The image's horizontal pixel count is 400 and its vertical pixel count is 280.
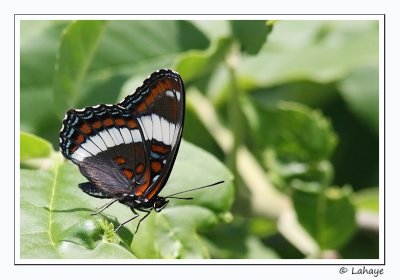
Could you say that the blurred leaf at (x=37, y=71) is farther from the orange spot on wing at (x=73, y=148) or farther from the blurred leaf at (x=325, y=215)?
the blurred leaf at (x=325, y=215)

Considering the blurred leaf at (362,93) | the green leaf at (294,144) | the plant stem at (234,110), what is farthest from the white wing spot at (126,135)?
the blurred leaf at (362,93)

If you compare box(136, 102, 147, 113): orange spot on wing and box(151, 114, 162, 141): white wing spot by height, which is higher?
box(136, 102, 147, 113): orange spot on wing

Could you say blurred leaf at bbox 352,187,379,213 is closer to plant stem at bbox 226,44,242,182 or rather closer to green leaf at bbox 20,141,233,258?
plant stem at bbox 226,44,242,182

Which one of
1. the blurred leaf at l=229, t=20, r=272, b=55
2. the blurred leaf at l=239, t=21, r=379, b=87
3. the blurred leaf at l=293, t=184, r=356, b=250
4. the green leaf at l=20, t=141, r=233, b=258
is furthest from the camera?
the blurred leaf at l=239, t=21, r=379, b=87

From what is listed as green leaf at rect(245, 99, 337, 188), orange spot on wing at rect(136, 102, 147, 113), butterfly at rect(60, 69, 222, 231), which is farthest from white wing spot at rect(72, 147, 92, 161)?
green leaf at rect(245, 99, 337, 188)

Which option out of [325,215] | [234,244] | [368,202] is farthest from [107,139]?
[368,202]

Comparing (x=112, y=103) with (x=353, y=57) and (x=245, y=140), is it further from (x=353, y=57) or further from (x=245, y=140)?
(x=353, y=57)
